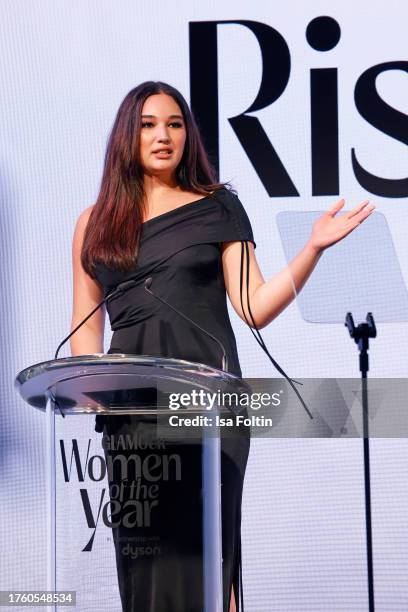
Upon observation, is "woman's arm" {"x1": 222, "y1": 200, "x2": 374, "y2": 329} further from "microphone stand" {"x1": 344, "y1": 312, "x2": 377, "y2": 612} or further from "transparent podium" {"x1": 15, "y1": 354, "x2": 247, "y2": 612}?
"transparent podium" {"x1": 15, "y1": 354, "x2": 247, "y2": 612}

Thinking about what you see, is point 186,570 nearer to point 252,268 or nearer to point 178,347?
point 178,347

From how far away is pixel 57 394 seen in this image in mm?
1815

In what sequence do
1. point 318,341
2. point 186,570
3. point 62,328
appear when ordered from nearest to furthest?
point 186,570, point 318,341, point 62,328

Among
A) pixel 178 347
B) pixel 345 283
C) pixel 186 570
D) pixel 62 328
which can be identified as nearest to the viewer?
pixel 186 570

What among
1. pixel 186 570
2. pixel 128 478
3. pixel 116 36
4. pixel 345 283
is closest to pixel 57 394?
pixel 128 478

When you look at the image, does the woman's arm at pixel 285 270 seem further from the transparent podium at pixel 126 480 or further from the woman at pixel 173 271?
the transparent podium at pixel 126 480

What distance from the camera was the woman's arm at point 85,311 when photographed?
7.52ft

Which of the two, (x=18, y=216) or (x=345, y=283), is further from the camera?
(x=18, y=216)

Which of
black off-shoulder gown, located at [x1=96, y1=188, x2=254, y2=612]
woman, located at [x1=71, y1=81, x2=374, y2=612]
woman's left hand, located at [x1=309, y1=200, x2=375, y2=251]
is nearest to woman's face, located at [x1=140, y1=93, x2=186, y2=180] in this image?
A: woman, located at [x1=71, y1=81, x2=374, y2=612]

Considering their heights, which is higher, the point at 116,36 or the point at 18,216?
the point at 116,36

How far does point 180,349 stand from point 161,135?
0.49 m

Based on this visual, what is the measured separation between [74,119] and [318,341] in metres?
0.98

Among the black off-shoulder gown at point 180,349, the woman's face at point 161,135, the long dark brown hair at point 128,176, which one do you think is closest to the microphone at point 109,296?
the black off-shoulder gown at point 180,349

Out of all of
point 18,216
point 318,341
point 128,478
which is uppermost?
point 18,216
